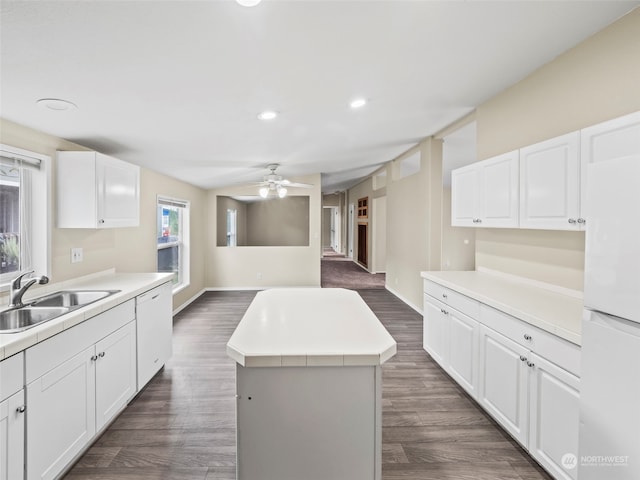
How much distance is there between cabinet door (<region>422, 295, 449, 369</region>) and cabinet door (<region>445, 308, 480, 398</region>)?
96 millimetres

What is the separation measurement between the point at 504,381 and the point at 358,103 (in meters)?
2.31

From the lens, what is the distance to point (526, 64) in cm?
226

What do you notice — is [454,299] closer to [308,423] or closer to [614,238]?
[614,238]

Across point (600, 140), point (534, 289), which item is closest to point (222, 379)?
point (534, 289)

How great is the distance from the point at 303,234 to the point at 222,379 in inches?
272

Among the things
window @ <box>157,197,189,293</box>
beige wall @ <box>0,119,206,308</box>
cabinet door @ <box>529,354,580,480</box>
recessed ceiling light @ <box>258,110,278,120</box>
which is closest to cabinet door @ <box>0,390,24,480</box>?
beige wall @ <box>0,119,206,308</box>

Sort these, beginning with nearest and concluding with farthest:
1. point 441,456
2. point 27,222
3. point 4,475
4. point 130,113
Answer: point 4,475 < point 441,456 < point 130,113 < point 27,222

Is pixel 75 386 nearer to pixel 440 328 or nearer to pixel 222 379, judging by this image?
pixel 222 379

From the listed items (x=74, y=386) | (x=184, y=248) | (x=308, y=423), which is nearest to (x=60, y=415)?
(x=74, y=386)

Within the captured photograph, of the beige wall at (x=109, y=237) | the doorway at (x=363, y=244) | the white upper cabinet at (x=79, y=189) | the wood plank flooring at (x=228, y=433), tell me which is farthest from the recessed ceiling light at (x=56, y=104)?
the doorway at (x=363, y=244)

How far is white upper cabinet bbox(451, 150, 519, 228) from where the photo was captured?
7.75ft

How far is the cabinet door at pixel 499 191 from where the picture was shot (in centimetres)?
234

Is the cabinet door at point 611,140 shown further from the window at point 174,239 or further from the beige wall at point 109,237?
the window at point 174,239

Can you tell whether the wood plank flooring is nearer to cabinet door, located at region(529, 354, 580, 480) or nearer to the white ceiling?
cabinet door, located at region(529, 354, 580, 480)
